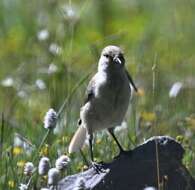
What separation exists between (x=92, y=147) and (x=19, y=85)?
2.60 m

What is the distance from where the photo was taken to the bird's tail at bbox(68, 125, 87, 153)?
26.7 ft

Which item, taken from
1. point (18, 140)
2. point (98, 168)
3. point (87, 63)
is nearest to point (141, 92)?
point (87, 63)

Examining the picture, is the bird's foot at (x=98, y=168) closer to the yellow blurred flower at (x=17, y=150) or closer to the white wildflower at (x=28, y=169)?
the white wildflower at (x=28, y=169)

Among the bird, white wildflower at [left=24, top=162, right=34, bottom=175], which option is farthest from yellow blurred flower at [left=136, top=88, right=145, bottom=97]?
white wildflower at [left=24, top=162, right=34, bottom=175]

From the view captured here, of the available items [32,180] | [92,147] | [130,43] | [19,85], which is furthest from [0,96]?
[32,180]

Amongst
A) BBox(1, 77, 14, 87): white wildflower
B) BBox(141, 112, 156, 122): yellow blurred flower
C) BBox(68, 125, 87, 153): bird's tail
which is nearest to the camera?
BBox(68, 125, 87, 153): bird's tail

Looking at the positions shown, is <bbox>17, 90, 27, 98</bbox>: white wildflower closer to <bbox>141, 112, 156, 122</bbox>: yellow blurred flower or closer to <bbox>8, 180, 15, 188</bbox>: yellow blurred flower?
<bbox>141, 112, 156, 122</bbox>: yellow blurred flower

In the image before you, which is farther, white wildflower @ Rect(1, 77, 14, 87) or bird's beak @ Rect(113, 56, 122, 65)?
white wildflower @ Rect(1, 77, 14, 87)

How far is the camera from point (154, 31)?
12.6m

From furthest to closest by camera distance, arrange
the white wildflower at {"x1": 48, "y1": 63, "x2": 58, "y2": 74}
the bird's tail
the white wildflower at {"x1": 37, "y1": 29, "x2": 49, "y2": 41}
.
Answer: the white wildflower at {"x1": 37, "y1": 29, "x2": 49, "y2": 41}, the white wildflower at {"x1": 48, "y1": 63, "x2": 58, "y2": 74}, the bird's tail

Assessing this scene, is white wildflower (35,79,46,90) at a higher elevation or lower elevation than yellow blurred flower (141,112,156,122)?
higher

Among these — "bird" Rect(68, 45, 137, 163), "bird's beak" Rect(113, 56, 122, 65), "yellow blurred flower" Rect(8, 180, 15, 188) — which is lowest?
"yellow blurred flower" Rect(8, 180, 15, 188)

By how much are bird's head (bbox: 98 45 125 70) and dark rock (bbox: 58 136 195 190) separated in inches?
22.5

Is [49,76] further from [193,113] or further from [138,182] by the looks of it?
[138,182]
